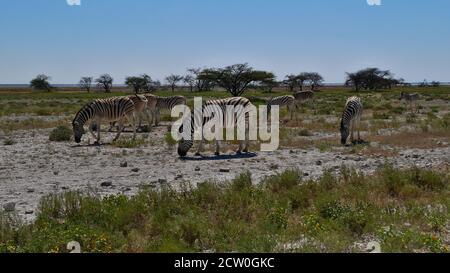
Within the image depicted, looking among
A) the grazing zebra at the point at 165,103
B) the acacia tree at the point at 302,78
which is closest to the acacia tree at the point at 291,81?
the acacia tree at the point at 302,78

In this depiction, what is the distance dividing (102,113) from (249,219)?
1439 cm

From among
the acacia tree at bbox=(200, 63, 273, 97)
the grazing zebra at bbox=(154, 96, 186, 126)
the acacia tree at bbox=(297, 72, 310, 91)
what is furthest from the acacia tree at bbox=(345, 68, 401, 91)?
the grazing zebra at bbox=(154, 96, 186, 126)

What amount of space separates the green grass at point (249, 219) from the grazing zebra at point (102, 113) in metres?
11.6

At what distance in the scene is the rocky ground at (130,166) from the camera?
11.0 m

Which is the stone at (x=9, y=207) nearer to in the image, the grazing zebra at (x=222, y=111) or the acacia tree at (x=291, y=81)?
the grazing zebra at (x=222, y=111)

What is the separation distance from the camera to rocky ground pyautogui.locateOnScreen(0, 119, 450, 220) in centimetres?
1097

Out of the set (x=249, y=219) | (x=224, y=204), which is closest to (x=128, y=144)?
(x=224, y=204)

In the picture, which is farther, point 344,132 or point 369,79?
point 369,79

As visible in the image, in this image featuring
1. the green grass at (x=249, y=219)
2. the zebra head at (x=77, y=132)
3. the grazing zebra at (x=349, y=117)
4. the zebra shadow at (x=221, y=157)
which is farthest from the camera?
the zebra head at (x=77, y=132)

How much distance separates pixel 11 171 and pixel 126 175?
3672mm

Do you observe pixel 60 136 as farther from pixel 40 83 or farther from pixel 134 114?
pixel 40 83

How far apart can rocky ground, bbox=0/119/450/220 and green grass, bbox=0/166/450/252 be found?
1.50 meters

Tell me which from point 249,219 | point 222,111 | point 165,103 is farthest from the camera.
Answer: point 165,103

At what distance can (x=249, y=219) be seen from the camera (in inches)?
317
